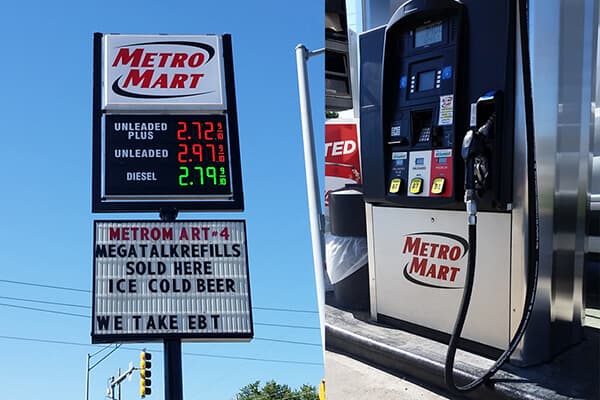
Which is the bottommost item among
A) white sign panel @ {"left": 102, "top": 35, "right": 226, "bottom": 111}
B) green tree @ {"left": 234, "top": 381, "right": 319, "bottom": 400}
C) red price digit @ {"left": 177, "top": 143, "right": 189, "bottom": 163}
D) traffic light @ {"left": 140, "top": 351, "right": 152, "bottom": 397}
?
green tree @ {"left": 234, "top": 381, "right": 319, "bottom": 400}

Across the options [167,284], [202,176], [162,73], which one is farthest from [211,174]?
[162,73]

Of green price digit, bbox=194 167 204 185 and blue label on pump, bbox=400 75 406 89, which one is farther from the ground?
blue label on pump, bbox=400 75 406 89

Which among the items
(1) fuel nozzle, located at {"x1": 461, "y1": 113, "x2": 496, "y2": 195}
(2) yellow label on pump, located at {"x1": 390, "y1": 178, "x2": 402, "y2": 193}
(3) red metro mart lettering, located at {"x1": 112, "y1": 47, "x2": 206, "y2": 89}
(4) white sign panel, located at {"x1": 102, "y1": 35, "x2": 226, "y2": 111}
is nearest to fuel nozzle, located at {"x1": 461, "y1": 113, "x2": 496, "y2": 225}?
(1) fuel nozzle, located at {"x1": 461, "y1": 113, "x2": 496, "y2": 195}

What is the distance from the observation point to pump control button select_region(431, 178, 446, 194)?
267cm

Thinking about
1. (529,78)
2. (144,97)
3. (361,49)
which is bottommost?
(529,78)

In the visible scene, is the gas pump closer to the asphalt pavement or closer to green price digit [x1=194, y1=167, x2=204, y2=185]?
the asphalt pavement

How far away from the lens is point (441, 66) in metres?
2.67

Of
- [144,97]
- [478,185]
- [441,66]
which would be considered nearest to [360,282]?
[478,185]

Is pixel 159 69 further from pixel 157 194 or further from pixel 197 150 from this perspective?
pixel 157 194

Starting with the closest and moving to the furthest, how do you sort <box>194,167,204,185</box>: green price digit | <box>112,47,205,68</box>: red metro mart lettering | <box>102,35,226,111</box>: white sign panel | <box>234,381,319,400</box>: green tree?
<box>194,167,204,185</box>: green price digit → <box>102,35,226,111</box>: white sign panel → <box>112,47,205,68</box>: red metro mart lettering → <box>234,381,319,400</box>: green tree

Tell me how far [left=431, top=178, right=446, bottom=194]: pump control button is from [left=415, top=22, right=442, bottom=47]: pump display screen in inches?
21.3

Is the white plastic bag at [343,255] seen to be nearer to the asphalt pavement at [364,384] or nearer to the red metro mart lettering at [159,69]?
the asphalt pavement at [364,384]

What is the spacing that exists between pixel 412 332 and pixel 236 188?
6983 mm

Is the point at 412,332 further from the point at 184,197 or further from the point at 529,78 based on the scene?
the point at 184,197
